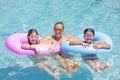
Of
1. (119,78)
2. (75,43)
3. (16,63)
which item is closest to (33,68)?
(16,63)

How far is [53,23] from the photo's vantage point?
9312 mm

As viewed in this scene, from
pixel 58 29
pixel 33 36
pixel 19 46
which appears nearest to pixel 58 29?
pixel 58 29

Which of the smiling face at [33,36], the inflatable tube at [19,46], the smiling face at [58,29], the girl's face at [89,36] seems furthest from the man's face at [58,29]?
the girl's face at [89,36]

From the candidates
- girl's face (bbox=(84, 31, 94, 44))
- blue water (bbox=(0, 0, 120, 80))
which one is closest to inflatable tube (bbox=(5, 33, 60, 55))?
girl's face (bbox=(84, 31, 94, 44))

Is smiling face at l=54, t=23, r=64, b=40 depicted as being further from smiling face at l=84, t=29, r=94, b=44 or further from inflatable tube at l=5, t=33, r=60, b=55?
smiling face at l=84, t=29, r=94, b=44

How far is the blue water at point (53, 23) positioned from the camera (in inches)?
273

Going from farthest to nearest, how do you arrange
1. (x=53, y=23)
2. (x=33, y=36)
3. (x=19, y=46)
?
(x=53, y=23) → (x=33, y=36) → (x=19, y=46)

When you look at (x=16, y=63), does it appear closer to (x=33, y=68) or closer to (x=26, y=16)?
(x=33, y=68)

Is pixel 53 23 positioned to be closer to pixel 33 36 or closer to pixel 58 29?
pixel 58 29

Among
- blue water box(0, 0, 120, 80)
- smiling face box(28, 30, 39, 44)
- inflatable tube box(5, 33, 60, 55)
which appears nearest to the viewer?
inflatable tube box(5, 33, 60, 55)

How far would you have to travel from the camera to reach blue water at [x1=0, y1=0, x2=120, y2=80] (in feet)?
22.7

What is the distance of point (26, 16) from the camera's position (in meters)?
9.76

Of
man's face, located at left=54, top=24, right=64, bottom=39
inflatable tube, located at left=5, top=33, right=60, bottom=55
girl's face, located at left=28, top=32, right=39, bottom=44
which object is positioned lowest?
inflatable tube, located at left=5, top=33, right=60, bottom=55

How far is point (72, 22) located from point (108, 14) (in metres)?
1.38
